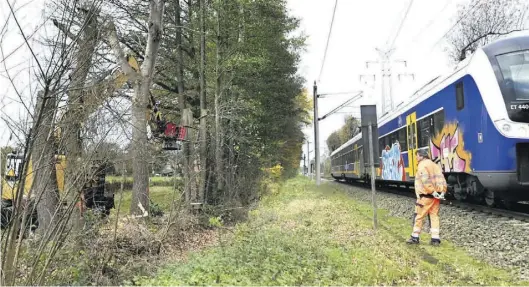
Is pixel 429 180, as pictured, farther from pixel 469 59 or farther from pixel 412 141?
pixel 412 141

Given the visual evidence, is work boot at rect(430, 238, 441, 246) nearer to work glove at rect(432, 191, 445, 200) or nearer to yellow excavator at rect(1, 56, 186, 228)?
work glove at rect(432, 191, 445, 200)

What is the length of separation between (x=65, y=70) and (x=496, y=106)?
25.8ft

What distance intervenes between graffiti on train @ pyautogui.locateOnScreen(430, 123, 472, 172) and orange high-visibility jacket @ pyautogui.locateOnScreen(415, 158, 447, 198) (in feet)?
9.46

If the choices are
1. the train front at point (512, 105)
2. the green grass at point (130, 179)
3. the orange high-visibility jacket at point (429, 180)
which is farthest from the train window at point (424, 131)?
the green grass at point (130, 179)

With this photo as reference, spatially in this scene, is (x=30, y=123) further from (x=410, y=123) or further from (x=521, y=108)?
(x=410, y=123)

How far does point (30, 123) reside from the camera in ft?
17.1

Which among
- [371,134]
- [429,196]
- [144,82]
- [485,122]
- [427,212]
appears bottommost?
[427,212]

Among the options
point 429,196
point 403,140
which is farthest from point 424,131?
point 429,196

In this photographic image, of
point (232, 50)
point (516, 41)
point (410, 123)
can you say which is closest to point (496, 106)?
point (516, 41)

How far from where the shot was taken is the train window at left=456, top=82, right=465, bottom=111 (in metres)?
10.9

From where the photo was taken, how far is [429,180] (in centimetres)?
803

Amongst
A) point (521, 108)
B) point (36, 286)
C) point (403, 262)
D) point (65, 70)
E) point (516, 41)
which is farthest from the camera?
point (516, 41)

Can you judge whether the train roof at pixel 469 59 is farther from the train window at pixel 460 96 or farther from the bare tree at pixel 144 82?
the bare tree at pixel 144 82

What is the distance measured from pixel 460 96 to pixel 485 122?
4.65 ft
